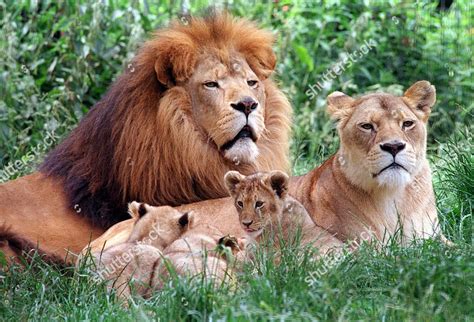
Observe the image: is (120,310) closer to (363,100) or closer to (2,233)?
(2,233)

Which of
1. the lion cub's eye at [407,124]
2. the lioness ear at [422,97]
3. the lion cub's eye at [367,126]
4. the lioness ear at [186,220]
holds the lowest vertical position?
the lioness ear at [186,220]

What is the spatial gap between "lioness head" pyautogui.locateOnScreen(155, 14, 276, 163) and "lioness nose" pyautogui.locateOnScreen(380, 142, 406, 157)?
975mm

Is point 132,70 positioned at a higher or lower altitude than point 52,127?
higher

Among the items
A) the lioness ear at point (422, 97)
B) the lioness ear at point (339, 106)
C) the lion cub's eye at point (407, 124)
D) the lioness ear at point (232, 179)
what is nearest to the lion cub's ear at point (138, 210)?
the lioness ear at point (232, 179)

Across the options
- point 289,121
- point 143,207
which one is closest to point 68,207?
point 143,207

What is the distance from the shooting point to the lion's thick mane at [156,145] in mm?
6730

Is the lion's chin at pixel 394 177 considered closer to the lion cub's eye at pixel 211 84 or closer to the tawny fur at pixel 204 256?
the tawny fur at pixel 204 256

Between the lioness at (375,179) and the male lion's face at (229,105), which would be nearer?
the lioness at (375,179)

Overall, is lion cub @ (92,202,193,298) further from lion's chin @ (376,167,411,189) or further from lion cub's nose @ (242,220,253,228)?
lion's chin @ (376,167,411,189)

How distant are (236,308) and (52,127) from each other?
5.04 metres

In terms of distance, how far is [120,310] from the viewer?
5.25 m

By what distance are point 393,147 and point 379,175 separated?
184 millimetres

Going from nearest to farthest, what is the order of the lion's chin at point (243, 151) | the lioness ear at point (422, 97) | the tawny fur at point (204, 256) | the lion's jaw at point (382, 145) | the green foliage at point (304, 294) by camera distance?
the green foliage at point (304, 294) < the tawny fur at point (204, 256) < the lion's jaw at point (382, 145) < the lioness ear at point (422, 97) < the lion's chin at point (243, 151)

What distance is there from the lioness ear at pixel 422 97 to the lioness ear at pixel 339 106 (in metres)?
0.34
